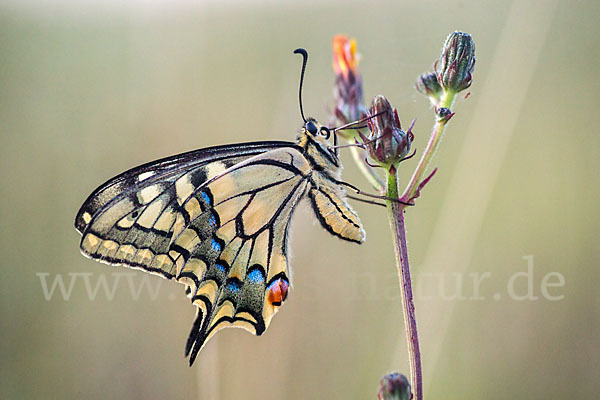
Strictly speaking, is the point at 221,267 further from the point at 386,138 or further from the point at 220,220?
the point at 386,138

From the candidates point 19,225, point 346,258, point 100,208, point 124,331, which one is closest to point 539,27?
point 346,258

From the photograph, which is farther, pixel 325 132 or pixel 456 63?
pixel 325 132

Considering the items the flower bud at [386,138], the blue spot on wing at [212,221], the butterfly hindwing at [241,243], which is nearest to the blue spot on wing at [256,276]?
the butterfly hindwing at [241,243]

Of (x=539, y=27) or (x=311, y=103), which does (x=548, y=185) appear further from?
(x=311, y=103)

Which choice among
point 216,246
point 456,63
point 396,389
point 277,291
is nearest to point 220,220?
point 216,246

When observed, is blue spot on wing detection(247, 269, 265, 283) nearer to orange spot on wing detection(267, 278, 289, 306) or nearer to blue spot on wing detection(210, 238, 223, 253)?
orange spot on wing detection(267, 278, 289, 306)

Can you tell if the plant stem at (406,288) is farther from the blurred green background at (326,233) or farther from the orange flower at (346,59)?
the blurred green background at (326,233)
